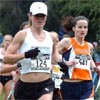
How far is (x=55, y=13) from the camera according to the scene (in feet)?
150

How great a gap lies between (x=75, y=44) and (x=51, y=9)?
123 ft

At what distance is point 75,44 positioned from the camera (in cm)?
778

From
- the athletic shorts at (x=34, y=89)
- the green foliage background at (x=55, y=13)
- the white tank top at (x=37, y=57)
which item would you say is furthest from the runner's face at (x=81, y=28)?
the green foliage background at (x=55, y=13)

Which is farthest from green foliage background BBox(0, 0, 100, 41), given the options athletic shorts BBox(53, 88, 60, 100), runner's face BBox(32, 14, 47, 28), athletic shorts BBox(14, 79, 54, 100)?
runner's face BBox(32, 14, 47, 28)

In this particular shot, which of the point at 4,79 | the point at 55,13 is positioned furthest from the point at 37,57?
the point at 55,13

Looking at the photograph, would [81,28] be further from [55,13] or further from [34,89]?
[55,13]

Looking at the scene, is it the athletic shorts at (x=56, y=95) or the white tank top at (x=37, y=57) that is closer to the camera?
the white tank top at (x=37, y=57)

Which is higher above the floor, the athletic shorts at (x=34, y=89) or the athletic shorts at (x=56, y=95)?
the athletic shorts at (x=34, y=89)

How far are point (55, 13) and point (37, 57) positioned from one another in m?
39.0

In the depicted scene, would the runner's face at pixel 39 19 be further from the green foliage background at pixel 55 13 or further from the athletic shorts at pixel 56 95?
the green foliage background at pixel 55 13

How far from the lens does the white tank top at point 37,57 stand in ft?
22.1

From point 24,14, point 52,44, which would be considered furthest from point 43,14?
point 24,14

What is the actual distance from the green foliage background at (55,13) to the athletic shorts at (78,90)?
25725 millimetres

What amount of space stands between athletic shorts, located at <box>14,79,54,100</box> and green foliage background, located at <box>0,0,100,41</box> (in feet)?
87.2
